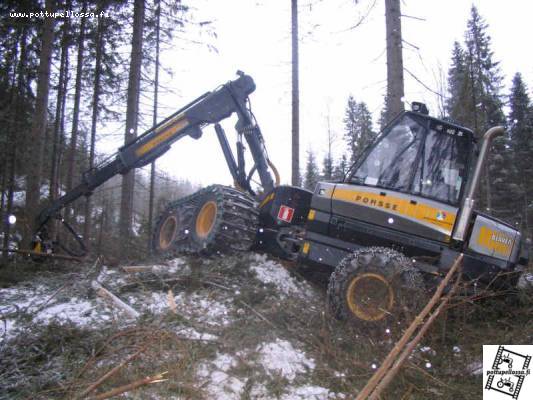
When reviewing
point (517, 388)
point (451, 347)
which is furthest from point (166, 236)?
point (517, 388)

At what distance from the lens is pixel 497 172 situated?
2992 centimetres

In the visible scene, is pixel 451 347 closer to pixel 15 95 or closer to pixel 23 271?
pixel 23 271

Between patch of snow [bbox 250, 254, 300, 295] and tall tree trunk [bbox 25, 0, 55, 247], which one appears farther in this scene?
tall tree trunk [bbox 25, 0, 55, 247]

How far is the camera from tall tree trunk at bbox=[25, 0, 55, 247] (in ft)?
34.7

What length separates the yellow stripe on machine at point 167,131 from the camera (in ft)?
27.9

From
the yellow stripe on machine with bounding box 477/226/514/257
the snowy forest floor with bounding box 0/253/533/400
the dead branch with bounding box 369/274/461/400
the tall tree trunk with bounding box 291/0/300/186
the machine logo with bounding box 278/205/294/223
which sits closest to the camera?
the dead branch with bounding box 369/274/461/400

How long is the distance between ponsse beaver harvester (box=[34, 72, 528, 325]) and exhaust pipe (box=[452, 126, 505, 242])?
0.01 metres

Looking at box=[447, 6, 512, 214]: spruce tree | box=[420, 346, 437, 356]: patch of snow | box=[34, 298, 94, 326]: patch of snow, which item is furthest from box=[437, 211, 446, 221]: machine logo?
box=[447, 6, 512, 214]: spruce tree

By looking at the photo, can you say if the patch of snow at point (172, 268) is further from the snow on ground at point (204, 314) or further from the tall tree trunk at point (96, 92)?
the tall tree trunk at point (96, 92)

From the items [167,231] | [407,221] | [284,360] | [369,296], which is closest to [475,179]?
[407,221]

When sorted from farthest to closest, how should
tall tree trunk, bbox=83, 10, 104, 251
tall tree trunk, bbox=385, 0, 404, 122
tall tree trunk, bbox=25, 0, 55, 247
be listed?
tall tree trunk, bbox=83, 10, 104, 251
tall tree trunk, bbox=25, 0, 55, 247
tall tree trunk, bbox=385, 0, 404, 122

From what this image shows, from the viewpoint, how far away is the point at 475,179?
5055 mm

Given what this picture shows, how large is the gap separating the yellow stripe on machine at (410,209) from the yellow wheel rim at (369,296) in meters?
1.01

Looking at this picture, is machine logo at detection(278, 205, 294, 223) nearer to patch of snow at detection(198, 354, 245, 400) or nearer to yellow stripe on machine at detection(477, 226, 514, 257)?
yellow stripe on machine at detection(477, 226, 514, 257)
